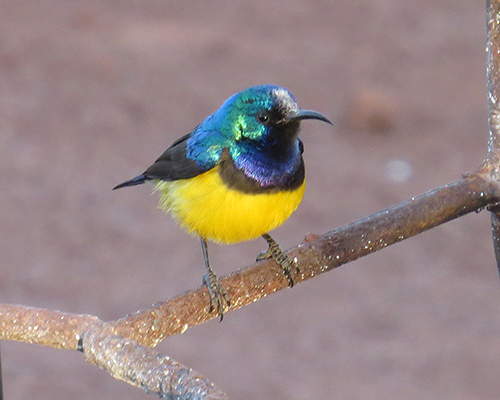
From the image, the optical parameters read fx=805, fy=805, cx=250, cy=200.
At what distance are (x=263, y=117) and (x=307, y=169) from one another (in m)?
5.27

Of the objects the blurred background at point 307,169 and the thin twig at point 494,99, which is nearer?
the thin twig at point 494,99

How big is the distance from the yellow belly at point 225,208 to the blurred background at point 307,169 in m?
2.75

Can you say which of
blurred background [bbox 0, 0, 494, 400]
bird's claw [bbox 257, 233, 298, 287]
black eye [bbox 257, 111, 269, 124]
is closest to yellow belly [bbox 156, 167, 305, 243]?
bird's claw [bbox 257, 233, 298, 287]

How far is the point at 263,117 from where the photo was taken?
117 inches

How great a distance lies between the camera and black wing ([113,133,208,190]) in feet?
10.5

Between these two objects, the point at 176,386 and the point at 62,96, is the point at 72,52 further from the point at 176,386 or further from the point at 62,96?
the point at 176,386

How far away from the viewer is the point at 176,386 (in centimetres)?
183

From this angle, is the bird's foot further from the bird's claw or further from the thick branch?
the thick branch

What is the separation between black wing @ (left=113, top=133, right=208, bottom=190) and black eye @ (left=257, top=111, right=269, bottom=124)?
1.00 feet

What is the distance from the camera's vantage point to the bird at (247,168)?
2973mm

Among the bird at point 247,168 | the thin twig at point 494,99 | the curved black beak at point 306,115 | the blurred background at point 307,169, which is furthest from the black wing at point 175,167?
the blurred background at point 307,169

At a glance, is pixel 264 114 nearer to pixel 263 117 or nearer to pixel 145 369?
pixel 263 117

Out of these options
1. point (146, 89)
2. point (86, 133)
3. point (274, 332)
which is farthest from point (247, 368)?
point (146, 89)

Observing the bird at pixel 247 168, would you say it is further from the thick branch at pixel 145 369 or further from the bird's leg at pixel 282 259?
the thick branch at pixel 145 369
